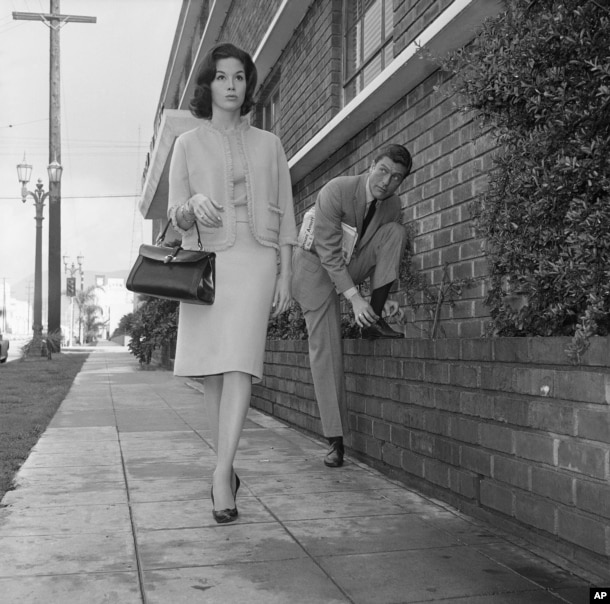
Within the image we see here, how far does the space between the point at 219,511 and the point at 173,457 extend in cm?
175

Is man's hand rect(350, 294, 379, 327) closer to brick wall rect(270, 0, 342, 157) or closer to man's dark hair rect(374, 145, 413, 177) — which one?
man's dark hair rect(374, 145, 413, 177)

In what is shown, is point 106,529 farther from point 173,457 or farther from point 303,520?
point 173,457

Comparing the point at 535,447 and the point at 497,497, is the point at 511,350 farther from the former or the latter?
the point at 497,497

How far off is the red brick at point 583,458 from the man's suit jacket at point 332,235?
1948 mm

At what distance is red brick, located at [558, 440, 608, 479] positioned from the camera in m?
2.54

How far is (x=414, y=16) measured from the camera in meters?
5.74

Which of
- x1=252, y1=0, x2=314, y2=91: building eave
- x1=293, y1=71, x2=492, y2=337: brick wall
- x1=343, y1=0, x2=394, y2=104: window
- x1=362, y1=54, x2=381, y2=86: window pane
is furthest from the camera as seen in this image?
x1=252, y1=0, x2=314, y2=91: building eave

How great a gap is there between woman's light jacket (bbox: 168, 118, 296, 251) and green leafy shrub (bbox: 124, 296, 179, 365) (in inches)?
477

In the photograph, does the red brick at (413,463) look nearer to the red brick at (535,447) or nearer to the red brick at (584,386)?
the red brick at (535,447)

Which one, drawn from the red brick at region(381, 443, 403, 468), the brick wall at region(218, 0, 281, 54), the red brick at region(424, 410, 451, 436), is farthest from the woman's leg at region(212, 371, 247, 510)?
the brick wall at region(218, 0, 281, 54)

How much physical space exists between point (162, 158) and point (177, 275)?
37.3 feet

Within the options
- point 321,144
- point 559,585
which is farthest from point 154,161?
point 559,585

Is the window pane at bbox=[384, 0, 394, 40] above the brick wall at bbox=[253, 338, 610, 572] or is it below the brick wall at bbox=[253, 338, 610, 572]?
above

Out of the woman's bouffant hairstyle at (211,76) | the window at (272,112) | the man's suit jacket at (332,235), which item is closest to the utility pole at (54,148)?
the window at (272,112)
